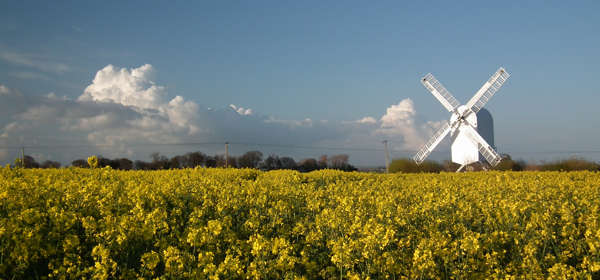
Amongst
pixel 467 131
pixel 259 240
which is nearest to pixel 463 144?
pixel 467 131

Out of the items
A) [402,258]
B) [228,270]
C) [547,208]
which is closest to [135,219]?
[228,270]

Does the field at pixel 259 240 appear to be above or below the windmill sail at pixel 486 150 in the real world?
below

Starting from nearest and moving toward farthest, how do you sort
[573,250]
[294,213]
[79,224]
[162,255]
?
[162,255] → [79,224] → [573,250] → [294,213]

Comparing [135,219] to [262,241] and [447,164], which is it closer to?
[262,241]

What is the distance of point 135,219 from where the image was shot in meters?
4.86

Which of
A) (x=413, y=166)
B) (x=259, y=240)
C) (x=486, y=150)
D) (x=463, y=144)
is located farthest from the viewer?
(x=413, y=166)

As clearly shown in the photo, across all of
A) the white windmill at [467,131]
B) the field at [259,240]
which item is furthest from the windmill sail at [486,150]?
the field at [259,240]

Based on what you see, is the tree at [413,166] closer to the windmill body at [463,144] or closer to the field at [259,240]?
the windmill body at [463,144]

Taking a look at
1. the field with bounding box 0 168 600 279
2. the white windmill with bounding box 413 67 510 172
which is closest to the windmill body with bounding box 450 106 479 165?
the white windmill with bounding box 413 67 510 172

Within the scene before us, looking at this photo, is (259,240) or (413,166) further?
(413,166)

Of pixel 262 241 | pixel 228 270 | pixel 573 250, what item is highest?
pixel 262 241

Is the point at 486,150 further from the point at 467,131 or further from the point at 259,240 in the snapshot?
the point at 259,240

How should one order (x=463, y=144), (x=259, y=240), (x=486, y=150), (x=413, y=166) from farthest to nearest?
(x=413, y=166) → (x=463, y=144) → (x=486, y=150) → (x=259, y=240)

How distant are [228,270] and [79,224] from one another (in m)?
2.51
